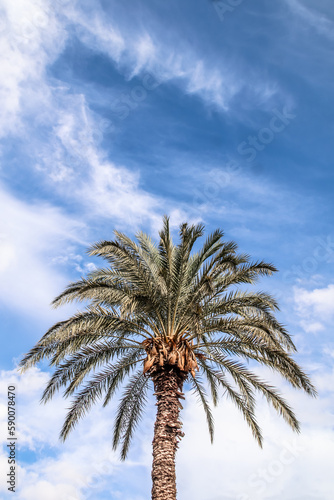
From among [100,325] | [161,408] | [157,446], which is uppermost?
[100,325]

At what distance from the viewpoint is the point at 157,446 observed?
11055 mm

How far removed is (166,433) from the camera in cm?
1120

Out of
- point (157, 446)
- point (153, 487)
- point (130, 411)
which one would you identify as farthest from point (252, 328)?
point (130, 411)

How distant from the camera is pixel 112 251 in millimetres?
12414

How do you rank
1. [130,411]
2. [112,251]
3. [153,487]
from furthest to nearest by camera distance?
[130,411], [112,251], [153,487]

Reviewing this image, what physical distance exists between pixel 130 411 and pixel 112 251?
5493 millimetres

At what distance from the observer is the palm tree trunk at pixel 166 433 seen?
10578 millimetres

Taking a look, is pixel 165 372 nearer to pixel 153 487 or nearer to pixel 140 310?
pixel 140 310

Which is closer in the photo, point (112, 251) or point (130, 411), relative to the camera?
point (112, 251)

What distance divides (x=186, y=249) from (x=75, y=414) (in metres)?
5.65

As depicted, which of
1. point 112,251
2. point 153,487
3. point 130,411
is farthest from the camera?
point 130,411

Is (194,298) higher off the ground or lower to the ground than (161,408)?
higher

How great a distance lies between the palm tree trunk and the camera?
10578mm

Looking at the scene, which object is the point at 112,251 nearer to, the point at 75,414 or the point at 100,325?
the point at 100,325
